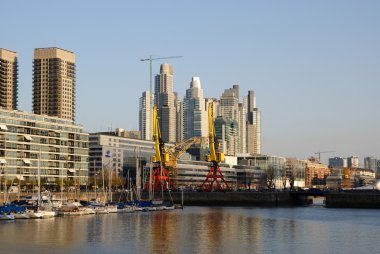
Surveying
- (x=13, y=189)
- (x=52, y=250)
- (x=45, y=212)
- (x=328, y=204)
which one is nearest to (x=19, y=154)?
(x=13, y=189)

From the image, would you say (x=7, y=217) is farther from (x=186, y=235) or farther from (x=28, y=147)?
(x=28, y=147)

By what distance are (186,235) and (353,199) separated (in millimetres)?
103047

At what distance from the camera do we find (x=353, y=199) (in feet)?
612

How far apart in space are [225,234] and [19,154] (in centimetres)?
10365

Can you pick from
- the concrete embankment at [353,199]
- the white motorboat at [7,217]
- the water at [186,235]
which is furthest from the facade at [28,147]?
the concrete embankment at [353,199]

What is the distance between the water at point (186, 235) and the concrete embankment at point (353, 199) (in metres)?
58.0

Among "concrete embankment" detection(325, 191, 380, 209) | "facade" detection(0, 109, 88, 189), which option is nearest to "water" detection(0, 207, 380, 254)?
"concrete embankment" detection(325, 191, 380, 209)

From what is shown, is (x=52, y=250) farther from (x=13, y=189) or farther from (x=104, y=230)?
(x=13, y=189)

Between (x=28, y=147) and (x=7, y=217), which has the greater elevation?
(x=28, y=147)

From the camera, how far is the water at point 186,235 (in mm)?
78188

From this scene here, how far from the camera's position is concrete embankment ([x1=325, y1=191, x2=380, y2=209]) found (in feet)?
602

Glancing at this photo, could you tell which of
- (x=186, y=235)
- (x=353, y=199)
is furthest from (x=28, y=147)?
(x=186, y=235)

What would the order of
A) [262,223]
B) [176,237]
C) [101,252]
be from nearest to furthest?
[101,252], [176,237], [262,223]

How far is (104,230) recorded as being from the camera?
325ft
